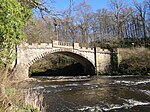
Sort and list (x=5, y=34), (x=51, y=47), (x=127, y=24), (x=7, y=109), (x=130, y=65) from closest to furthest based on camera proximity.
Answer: (x=7, y=109)
(x=5, y=34)
(x=51, y=47)
(x=130, y=65)
(x=127, y=24)

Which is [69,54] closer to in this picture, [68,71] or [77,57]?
[77,57]

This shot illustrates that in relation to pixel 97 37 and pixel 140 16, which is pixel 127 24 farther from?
pixel 97 37

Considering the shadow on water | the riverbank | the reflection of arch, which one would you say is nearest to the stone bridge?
the reflection of arch

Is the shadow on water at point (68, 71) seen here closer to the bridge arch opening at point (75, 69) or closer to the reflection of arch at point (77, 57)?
the bridge arch opening at point (75, 69)

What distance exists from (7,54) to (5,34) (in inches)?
27.4

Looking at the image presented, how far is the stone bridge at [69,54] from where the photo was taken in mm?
30688

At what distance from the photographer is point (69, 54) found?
35781 mm

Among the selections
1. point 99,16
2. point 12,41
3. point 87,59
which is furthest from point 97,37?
point 12,41

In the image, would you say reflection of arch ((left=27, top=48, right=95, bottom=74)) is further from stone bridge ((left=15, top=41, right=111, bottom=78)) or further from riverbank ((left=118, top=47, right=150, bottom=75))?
riverbank ((left=118, top=47, right=150, bottom=75))

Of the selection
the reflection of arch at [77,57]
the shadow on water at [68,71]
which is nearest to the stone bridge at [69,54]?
the reflection of arch at [77,57]

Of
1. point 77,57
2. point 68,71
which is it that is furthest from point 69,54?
point 68,71

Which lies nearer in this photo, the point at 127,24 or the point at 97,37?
the point at 97,37

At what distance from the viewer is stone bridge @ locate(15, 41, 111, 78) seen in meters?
30.7

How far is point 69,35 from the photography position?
5078cm
